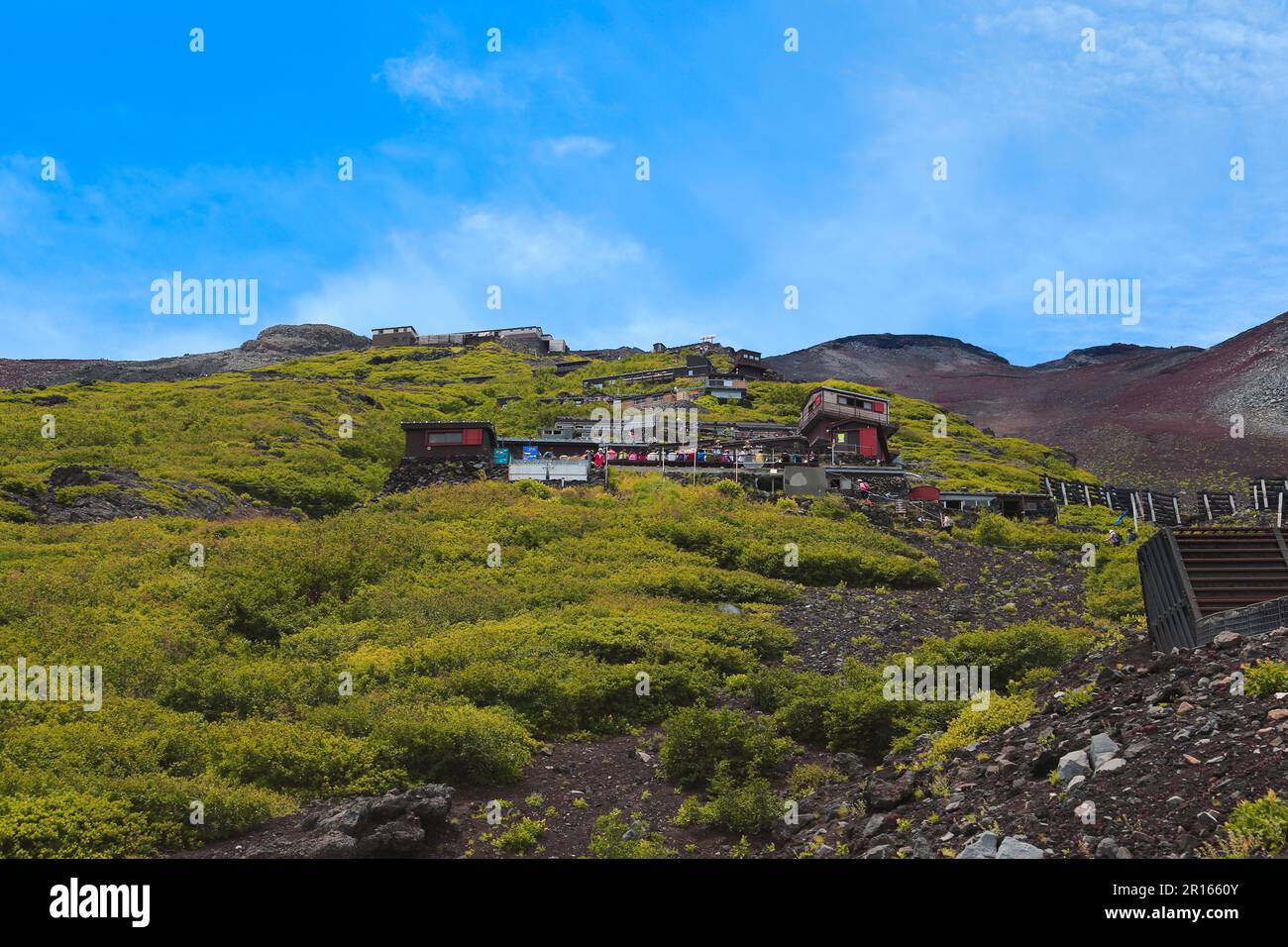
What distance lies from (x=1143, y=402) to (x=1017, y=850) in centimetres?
14224

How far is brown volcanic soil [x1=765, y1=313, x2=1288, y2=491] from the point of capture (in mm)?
100688

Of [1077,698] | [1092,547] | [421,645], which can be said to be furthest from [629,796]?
[1092,547]

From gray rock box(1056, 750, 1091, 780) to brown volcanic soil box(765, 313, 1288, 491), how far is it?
3271 inches

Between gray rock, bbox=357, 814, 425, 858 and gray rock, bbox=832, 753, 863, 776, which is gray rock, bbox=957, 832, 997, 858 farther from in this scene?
gray rock, bbox=357, 814, 425, 858

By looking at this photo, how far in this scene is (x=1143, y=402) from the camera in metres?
137

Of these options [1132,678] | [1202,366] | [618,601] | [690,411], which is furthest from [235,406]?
[1202,366]

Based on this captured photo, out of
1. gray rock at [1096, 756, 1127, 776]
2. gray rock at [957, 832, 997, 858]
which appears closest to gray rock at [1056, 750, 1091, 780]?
gray rock at [1096, 756, 1127, 776]

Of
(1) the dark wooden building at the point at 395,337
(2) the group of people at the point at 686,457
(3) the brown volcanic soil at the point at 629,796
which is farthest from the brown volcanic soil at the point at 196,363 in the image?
(3) the brown volcanic soil at the point at 629,796

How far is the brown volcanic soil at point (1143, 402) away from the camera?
330 feet

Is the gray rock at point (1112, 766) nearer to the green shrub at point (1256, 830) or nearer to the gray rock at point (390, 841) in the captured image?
the green shrub at point (1256, 830)

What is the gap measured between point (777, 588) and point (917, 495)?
1097 inches

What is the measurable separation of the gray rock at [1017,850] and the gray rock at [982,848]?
0.15 meters
